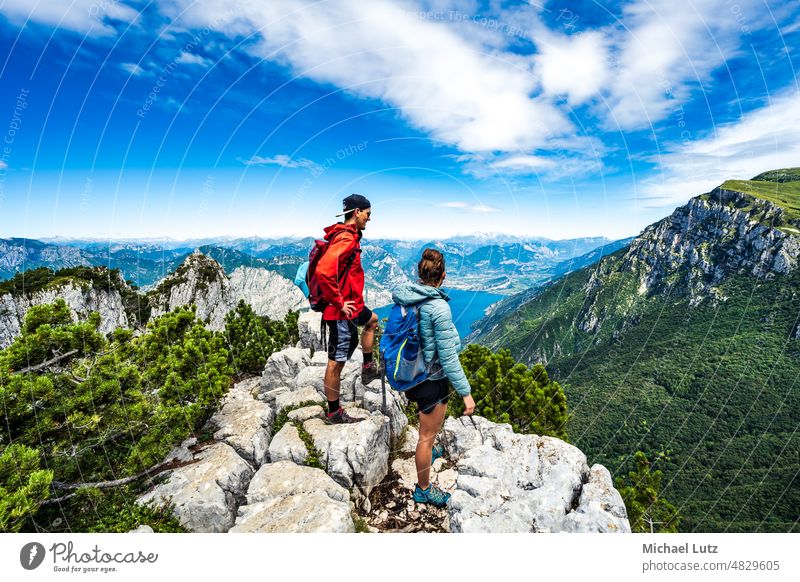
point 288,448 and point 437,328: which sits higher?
point 437,328

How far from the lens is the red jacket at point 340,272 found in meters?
5.22

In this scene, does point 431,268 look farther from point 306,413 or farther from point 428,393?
point 306,413

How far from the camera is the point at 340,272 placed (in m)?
5.39

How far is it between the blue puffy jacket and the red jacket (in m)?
1.20

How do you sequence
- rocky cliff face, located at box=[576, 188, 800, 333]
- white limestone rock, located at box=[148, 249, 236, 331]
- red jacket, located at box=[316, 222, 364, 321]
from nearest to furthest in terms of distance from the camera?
1. red jacket, located at box=[316, 222, 364, 321]
2. white limestone rock, located at box=[148, 249, 236, 331]
3. rocky cliff face, located at box=[576, 188, 800, 333]

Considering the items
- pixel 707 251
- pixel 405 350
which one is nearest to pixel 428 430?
pixel 405 350

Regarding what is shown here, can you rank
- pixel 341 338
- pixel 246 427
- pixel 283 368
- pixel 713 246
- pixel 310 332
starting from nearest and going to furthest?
pixel 341 338, pixel 246 427, pixel 283 368, pixel 310 332, pixel 713 246

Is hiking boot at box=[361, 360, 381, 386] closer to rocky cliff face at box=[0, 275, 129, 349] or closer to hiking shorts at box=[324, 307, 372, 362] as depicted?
hiking shorts at box=[324, 307, 372, 362]

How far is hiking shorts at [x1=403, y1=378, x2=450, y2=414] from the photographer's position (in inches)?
189

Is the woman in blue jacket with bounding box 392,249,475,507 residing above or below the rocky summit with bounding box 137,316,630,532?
above

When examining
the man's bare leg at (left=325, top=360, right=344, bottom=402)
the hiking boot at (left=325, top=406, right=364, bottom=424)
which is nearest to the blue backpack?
the man's bare leg at (left=325, top=360, right=344, bottom=402)

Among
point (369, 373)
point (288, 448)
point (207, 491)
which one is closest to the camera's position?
point (207, 491)

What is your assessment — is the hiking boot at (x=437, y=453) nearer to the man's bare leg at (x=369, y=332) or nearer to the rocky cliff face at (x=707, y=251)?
the man's bare leg at (x=369, y=332)

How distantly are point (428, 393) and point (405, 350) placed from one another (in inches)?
28.4
